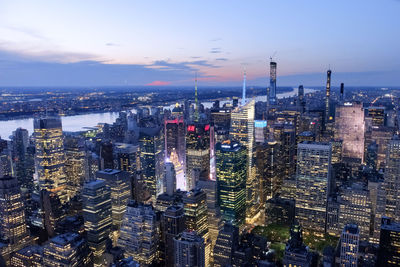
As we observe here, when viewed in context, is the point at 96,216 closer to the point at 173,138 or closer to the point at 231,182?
the point at 231,182

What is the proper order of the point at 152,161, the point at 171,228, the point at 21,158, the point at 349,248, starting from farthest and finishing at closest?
the point at 21,158
the point at 152,161
the point at 171,228
the point at 349,248

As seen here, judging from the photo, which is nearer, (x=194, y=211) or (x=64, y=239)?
(x=64, y=239)

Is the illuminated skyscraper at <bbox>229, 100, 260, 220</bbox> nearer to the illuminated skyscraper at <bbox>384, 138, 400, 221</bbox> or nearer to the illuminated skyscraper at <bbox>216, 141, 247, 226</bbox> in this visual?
the illuminated skyscraper at <bbox>216, 141, 247, 226</bbox>

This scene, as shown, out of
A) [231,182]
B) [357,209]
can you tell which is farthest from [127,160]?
[357,209]

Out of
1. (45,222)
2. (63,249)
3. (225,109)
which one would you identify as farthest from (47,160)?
(225,109)

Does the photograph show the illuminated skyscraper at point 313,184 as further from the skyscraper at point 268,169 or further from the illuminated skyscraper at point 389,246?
the illuminated skyscraper at point 389,246

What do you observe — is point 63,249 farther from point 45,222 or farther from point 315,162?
point 315,162

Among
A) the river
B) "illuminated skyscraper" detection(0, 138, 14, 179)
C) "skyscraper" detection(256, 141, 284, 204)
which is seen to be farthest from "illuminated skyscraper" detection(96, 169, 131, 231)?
the river
